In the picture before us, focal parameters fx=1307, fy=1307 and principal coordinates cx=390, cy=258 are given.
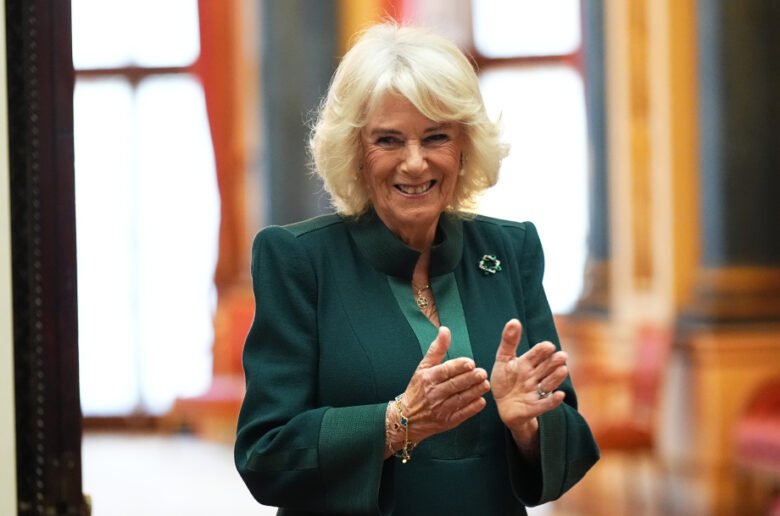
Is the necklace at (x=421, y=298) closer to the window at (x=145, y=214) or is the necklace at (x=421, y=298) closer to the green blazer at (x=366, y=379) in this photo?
the green blazer at (x=366, y=379)

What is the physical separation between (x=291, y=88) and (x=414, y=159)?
328 inches

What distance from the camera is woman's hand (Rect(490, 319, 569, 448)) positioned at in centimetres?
232

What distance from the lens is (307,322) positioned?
7.95 ft

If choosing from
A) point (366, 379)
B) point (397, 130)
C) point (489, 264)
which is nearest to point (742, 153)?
point (489, 264)

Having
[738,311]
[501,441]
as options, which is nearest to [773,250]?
[738,311]

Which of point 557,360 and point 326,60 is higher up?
point 326,60

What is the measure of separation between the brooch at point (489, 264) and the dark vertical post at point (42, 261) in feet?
2.62

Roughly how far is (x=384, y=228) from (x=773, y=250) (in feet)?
17.0

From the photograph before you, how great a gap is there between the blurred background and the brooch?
4.69ft

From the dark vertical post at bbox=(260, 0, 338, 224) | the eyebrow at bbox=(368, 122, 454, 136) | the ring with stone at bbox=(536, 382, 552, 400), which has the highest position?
the dark vertical post at bbox=(260, 0, 338, 224)

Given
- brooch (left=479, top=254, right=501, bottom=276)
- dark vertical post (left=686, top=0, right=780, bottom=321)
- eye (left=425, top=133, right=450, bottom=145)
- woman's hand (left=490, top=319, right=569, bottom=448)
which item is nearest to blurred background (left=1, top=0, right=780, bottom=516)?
dark vertical post (left=686, top=0, right=780, bottom=321)

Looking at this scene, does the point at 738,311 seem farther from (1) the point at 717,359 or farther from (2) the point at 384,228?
(2) the point at 384,228

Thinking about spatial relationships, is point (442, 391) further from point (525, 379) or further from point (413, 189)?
point (413, 189)

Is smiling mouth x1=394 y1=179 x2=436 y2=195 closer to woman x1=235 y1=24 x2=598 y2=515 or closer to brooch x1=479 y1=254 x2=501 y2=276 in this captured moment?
woman x1=235 y1=24 x2=598 y2=515
